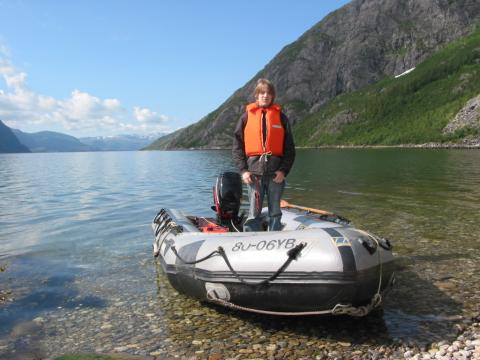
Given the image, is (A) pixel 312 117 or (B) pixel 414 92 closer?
(B) pixel 414 92

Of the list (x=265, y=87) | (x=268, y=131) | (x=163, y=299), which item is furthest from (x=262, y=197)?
(x=163, y=299)

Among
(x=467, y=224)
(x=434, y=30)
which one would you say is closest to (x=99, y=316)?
(x=467, y=224)

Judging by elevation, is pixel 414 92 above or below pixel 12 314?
above

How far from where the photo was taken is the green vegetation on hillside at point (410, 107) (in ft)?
383

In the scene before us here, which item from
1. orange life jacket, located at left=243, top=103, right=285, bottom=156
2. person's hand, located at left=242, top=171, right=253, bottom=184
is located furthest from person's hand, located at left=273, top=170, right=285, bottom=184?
person's hand, located at left=242, top=171, right=253, bottom=184

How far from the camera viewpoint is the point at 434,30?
185 meters

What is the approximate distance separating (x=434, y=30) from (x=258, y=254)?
683 feet

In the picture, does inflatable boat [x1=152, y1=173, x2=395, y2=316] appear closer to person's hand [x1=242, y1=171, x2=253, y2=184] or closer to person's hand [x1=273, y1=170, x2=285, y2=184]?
person's hand [x1=242, y1=171, x2=253, y2=184]

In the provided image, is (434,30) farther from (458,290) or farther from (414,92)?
(458,290)

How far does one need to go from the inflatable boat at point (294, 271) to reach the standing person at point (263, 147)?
111cm

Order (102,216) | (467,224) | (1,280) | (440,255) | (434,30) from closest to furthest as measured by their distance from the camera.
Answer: (1,280), (440,255), (467,224), (102,216), (434,30)

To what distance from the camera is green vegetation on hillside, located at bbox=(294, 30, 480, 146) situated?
116875 millimetres

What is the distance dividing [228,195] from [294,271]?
347cm

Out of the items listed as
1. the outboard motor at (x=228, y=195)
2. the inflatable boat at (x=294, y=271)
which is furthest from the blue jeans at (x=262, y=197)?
the outboard motor at (x=228, y=195)
